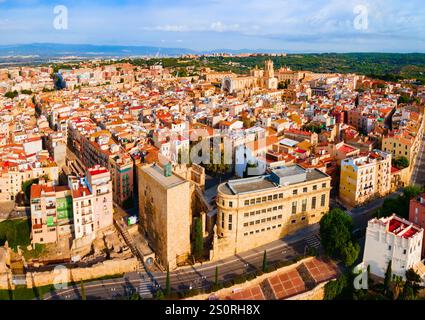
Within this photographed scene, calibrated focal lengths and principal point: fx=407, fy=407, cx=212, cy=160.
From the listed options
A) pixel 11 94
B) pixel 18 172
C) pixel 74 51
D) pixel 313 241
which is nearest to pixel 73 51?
pixel 74 51

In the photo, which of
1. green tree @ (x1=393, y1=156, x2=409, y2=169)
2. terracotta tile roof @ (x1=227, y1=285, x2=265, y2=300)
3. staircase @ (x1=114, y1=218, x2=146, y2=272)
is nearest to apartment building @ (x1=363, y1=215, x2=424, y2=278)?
terracotta tile roof @ (x1=227, y1=285, x2=265, y2=300)

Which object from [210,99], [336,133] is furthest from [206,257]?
[210,99]

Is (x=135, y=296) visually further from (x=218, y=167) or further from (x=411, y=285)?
(x=218, y=167)

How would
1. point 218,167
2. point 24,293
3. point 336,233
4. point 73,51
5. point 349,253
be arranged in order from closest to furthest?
point 349,253 → point 24,293 → point 336,233 → point 218,167 → point 73,51

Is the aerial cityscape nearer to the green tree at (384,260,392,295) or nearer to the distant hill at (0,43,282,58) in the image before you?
the green tree at (384,260,392,295)

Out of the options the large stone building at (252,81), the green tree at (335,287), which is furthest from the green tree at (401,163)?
the large stone building at (252,81)

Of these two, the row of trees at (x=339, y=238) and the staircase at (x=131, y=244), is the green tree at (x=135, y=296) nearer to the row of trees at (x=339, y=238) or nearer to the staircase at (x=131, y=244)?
the staircase at (x=131, y=244)

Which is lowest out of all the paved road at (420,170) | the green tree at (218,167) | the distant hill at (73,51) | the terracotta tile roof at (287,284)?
the terracotta tile roof at (287,284)
